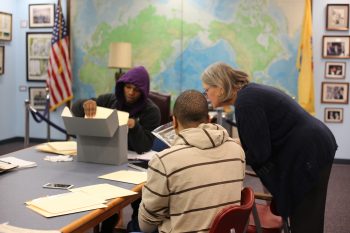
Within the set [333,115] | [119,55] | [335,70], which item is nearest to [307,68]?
[335,70]

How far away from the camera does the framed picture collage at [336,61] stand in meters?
6.05

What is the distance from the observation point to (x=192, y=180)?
5.34 feet

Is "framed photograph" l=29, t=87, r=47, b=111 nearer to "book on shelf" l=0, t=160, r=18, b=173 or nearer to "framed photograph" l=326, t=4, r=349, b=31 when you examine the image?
"framed photograph" l=326, t=4, r=349, b=31

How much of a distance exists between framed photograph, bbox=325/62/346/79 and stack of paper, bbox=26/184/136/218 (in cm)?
484

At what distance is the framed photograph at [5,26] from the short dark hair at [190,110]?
5861 mm

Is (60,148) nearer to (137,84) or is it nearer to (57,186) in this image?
(137,84)

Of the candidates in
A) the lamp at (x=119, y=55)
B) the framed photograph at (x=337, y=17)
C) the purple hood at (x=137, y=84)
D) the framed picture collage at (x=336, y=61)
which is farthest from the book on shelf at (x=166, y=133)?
the framed photograph at (x=337, y=17)

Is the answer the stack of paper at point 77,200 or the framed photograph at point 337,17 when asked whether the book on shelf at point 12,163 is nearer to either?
the stack of paper at point 77,200

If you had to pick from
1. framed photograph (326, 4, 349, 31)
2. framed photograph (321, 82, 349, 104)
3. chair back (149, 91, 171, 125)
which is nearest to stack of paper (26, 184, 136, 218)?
chair back (149, 91, 171, 125)

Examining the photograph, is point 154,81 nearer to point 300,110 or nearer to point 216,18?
point 216,18

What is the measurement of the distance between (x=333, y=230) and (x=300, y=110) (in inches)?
72.3

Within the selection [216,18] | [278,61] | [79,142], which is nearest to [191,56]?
[216,18]

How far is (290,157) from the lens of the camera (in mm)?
2326

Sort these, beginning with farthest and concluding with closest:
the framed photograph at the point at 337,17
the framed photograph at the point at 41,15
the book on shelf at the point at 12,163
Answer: the framed photograph at the point at 41,15 → the framed photograph at the point at 337,17 → the book on shelf at the point at 12,163
